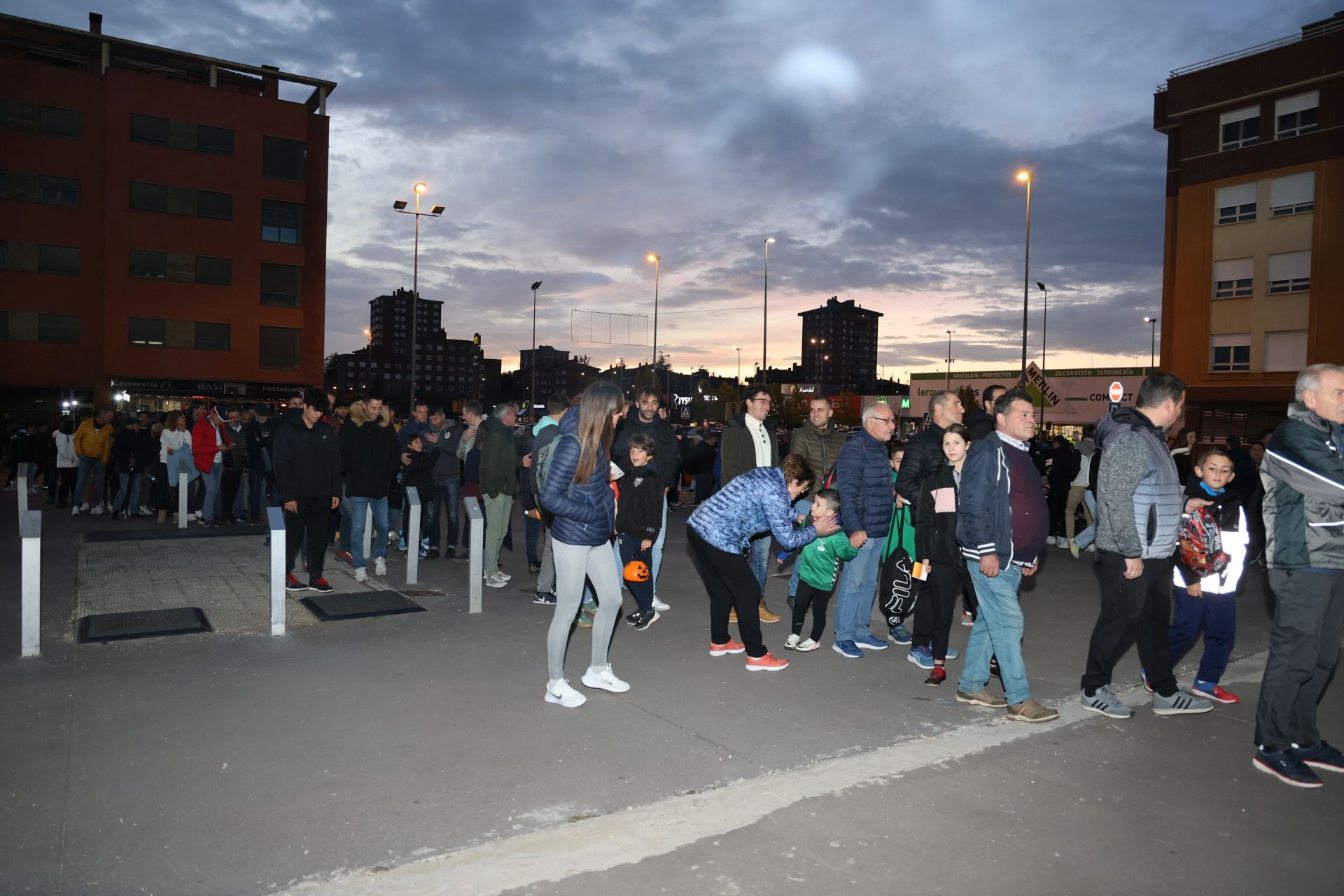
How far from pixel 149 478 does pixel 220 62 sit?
3114 centimetres

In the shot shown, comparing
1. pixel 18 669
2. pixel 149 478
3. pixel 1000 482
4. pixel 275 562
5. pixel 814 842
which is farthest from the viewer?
pixel 149 478

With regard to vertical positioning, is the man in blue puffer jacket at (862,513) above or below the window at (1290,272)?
below

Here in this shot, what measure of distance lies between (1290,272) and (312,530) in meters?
37.0

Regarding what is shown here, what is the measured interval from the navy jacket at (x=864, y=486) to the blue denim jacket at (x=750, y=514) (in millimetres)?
686

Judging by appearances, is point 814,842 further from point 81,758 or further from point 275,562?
point 275,562

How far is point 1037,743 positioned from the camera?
5.08 m

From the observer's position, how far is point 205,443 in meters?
13.8

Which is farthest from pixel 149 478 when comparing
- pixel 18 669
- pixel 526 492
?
pixel 18 669

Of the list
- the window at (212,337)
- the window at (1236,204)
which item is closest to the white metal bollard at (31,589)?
the window at (212,337)

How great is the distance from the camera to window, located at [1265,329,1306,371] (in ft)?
107

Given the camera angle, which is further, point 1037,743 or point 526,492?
point 526,492

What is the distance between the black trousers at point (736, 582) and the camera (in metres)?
6.22

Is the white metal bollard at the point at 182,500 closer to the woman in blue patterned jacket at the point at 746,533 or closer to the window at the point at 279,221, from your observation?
the woman in blue patterned jacket at the point at 746,533

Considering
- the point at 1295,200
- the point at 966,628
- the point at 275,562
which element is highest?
the point at 1295,200
